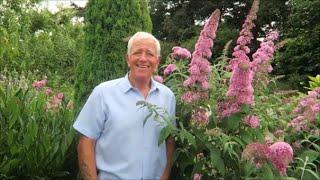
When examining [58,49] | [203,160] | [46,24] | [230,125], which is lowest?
[203,160]

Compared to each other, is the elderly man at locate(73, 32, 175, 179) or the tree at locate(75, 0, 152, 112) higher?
the tree at locate(75, 0, 152, 112)

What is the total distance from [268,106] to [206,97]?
38cm

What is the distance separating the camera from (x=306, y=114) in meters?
3.15

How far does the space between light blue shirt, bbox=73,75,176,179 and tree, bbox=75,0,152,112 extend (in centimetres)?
151

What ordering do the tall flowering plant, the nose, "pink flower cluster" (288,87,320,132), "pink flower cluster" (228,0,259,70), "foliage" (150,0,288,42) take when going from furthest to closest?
"foliage" (150,0,288,42)
"pink flower cluster" (288,87,320,132)
the nose
"pink flower cluster" (228,0,259,70)
the tall flowering plant

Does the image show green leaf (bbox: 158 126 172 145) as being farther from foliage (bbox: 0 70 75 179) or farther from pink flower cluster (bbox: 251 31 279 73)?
foliage (bbox: 0 70 75 179)

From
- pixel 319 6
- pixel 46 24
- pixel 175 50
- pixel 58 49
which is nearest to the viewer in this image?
pixel 175 50

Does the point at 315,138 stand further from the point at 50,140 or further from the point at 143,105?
the point at 50,140

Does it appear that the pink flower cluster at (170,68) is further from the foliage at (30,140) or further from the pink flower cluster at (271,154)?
the pink flower cluster at (271,154)

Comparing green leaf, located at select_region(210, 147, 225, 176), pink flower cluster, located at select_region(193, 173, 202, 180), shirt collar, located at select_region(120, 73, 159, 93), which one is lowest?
pink flower cluster, located at select_region(193, 173, 202, 180)

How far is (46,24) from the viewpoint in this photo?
16.4 metres

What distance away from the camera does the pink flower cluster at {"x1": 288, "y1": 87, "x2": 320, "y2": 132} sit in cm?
314

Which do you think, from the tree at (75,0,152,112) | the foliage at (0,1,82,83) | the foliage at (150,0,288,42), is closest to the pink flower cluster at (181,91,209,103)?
the tree at (75,0,152,112)

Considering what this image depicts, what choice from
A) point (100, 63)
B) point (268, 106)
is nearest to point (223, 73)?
point (268, 106)
